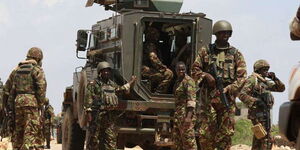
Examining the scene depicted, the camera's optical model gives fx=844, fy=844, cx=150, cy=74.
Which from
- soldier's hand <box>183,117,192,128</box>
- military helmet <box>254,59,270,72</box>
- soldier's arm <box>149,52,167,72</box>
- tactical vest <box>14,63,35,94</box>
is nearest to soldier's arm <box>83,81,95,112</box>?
tactical vest <box>14,63,35,94</box>

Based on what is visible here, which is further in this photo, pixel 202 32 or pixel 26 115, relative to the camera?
pixel 202 32

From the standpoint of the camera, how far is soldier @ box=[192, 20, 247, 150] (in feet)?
35.5

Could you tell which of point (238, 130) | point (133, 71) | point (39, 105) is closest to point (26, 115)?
point (39, 105)

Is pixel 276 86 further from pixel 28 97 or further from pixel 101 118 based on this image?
pixel 28 97

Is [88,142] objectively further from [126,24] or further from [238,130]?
[238,130]

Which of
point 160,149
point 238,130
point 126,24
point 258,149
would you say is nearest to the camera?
point 258,149

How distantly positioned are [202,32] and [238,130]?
10169 millimetres

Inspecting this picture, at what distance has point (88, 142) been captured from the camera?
498 inches

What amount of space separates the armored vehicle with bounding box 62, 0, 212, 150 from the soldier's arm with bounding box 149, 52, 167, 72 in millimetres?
211

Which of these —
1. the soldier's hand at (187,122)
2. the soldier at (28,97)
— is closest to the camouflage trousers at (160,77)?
the soldier at (28,97)

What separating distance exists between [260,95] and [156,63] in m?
2.30

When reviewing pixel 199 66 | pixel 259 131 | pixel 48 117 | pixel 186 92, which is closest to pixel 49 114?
pixel 48 117

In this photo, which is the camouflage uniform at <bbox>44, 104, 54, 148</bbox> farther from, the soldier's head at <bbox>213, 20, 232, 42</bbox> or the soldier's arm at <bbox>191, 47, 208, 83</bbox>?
the soldier's head at <bbox>213, 20, 232, 42</bbox>

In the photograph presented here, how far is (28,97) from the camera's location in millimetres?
12484
